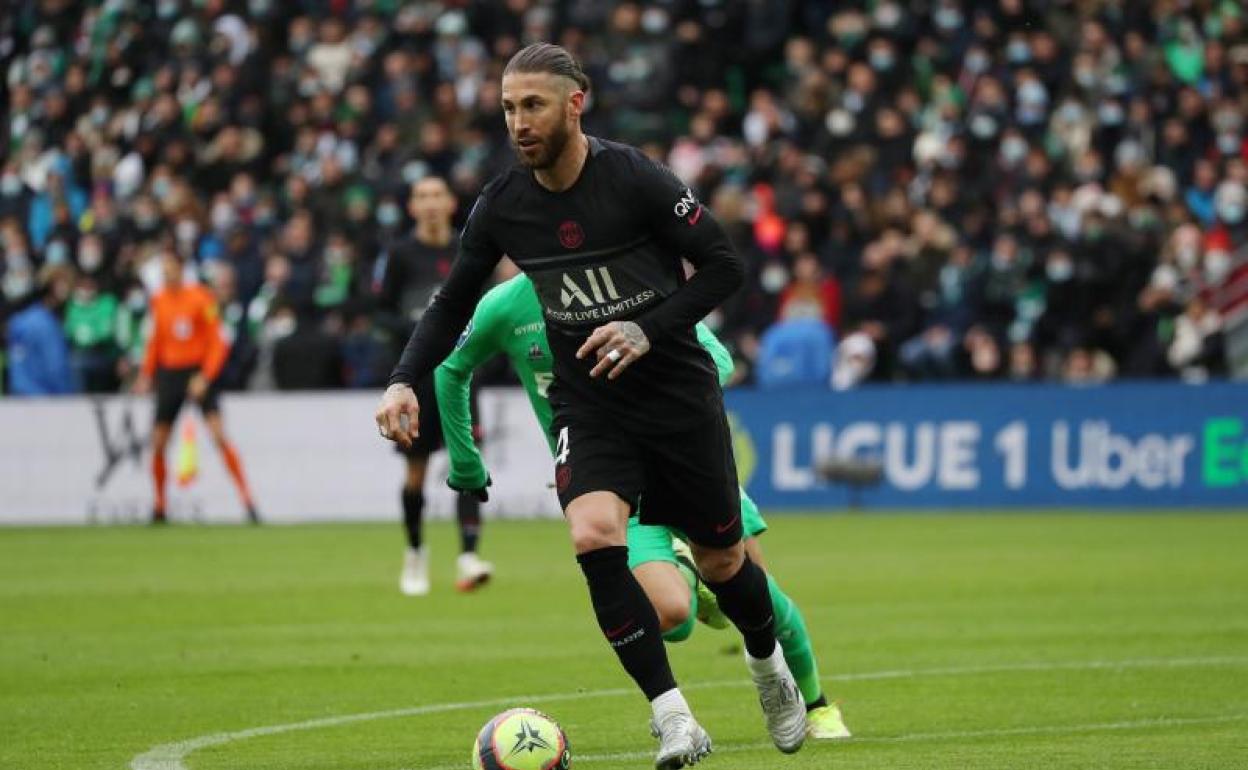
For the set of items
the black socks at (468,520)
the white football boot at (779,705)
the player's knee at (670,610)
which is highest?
the player's knee at (670,610)

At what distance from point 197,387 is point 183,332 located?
65 centimetres

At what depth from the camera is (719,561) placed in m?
7.89

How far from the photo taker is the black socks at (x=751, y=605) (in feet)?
26.2

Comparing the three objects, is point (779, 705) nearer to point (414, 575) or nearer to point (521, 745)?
point (521, 745)

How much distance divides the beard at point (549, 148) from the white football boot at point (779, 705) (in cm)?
190

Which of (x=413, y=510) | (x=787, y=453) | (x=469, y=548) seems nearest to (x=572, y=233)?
(x=413, y=510)

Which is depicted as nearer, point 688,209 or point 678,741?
point 678,741

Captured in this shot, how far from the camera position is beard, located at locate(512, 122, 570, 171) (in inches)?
293

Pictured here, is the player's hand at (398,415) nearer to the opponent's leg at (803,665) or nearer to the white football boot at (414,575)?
the opponent's leg at (803,665)

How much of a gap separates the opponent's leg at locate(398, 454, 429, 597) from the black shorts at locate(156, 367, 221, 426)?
25.5 feet

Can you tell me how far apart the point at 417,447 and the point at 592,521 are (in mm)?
7914

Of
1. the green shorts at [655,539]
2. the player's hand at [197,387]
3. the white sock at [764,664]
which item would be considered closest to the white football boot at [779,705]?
the white sock at [764,664]

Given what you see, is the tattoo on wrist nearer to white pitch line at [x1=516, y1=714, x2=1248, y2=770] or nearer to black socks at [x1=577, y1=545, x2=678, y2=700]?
black socks at [x1=577, y1=545, x2=678, y2=700]

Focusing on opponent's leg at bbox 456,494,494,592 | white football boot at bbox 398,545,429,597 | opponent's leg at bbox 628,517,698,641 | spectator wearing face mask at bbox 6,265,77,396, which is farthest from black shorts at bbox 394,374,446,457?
spectator wearing face mask at bbox 6,265,77,396
